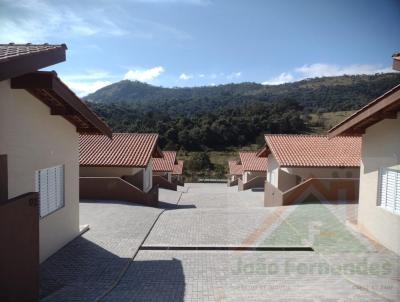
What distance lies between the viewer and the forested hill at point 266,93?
3942 inches

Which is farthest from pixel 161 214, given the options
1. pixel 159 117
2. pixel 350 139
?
pixel 159 117

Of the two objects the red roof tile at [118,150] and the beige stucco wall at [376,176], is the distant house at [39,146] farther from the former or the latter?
the red roof tile at [118,150]

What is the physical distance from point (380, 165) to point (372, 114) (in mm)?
1778

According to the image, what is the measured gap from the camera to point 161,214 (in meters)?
16.2

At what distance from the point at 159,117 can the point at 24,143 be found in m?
93.4

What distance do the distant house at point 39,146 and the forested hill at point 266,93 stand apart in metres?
55.4

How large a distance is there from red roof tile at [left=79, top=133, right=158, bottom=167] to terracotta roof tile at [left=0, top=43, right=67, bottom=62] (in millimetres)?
13187

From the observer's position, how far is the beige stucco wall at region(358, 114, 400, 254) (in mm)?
9531

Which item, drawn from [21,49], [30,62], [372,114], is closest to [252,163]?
[372,114]

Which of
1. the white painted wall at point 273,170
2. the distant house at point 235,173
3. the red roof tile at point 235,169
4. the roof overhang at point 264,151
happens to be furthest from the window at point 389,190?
the red roof tile at point 235,169

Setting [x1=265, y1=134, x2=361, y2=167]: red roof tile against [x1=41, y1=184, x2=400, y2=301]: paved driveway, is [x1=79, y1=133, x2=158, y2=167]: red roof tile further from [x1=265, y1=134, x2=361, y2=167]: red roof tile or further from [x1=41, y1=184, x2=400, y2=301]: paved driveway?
[x1=265, y1=134, x2=361, y2=167]: red roof tile

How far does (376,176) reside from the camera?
1065cm

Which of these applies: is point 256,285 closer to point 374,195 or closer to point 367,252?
point 367,252

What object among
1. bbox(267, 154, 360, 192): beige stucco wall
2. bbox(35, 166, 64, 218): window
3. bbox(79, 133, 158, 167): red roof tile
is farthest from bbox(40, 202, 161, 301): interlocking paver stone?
bbox(267, 154, 360, 192): beige stucco wall
